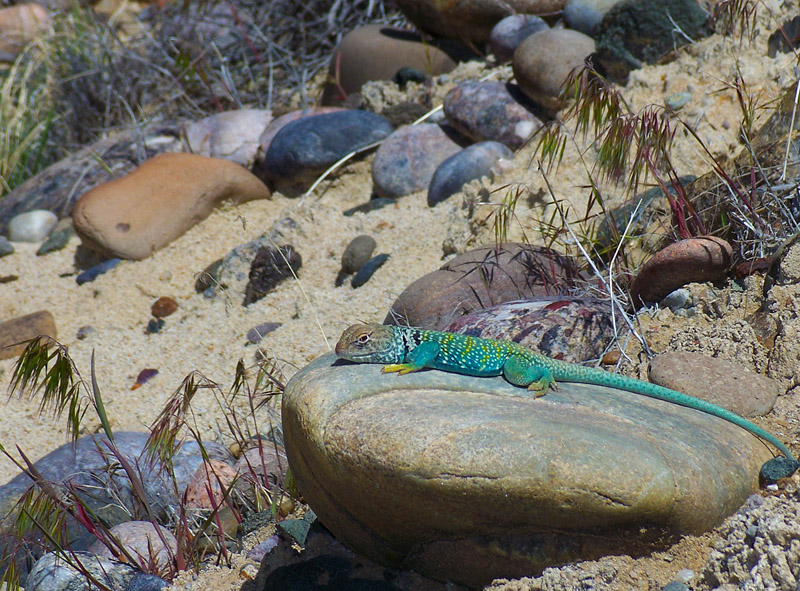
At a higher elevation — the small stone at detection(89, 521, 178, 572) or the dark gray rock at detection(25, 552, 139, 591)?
the dark gray rock at detection(25, 552, 139, 591)

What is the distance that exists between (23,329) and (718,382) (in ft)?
18.0

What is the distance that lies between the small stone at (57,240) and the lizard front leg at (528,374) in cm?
599

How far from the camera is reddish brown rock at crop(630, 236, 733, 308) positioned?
385 cm

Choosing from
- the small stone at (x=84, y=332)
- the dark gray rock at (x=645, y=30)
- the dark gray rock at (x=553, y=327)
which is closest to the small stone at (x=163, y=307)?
the small stone at (x=84, y=332)

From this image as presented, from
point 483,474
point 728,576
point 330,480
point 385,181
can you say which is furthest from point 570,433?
point 385,181

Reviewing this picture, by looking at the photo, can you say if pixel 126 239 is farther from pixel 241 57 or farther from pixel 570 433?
pixel 570 433

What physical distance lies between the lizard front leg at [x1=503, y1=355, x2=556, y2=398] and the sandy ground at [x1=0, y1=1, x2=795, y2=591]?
1.94m

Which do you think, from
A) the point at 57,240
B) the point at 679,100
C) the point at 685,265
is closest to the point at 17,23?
the point at 57,240

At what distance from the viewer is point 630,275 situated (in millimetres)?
4234

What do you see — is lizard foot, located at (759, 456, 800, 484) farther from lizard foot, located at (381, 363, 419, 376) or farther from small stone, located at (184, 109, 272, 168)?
small stone, located at (184, 109, 272, 168)

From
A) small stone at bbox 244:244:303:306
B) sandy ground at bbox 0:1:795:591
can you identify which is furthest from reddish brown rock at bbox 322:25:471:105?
small stone at bbox 244:244:303:306

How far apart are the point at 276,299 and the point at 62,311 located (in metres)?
2.23

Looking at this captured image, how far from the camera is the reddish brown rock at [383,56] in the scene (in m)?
7.99

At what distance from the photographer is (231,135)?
25.5 ft
